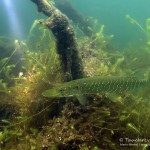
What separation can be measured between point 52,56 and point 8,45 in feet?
20.1

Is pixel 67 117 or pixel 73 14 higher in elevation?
pixel 73 14

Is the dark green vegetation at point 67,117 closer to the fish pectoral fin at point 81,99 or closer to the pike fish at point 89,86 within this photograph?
the pike fish at point 89,86

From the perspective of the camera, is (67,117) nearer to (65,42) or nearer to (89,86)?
(89,86)

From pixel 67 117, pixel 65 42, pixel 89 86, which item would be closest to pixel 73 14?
pixel 65 42

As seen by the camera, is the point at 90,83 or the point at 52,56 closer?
the point at 90,83

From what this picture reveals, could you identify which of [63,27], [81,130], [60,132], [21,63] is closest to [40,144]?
[60,132]

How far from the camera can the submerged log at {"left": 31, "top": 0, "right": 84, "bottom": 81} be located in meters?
5.54

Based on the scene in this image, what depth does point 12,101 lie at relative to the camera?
700cm

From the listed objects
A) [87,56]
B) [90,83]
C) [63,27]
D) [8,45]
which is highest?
[8,45]

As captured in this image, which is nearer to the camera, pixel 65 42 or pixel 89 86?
pixel 89 86

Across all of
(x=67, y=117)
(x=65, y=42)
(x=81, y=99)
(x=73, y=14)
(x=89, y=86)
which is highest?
(x=73, y=14)

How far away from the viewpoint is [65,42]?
5.73 m

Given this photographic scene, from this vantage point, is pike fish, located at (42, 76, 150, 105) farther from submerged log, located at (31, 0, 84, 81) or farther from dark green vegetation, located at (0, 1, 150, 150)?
submerged log, located at (31, 0, 84, 81)

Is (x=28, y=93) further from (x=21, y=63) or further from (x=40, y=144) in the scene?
(x=21, y=63)
